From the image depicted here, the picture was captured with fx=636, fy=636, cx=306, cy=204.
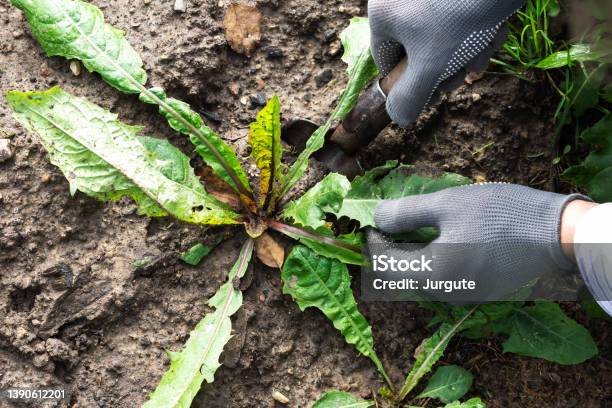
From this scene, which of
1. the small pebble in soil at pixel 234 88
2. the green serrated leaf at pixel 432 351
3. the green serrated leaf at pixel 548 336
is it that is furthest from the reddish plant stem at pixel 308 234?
the green serrated leaf at pixel 548 336

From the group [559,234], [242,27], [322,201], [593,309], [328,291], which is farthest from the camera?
[242,27]

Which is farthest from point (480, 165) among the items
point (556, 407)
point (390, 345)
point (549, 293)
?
point (556, 407)

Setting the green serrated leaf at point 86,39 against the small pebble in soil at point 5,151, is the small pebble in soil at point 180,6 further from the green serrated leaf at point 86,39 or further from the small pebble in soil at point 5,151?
the small pebble in soil at point 5,151

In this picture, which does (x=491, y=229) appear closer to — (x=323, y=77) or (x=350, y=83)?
(x=350, y=83)

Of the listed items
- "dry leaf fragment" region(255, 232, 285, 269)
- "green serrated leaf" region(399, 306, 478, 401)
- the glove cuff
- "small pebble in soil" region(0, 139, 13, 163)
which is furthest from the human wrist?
"small pebble in soil" region(0, 139, 13, 163)

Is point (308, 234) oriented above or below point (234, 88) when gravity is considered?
below

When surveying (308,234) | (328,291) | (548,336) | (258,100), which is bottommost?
(548,336)

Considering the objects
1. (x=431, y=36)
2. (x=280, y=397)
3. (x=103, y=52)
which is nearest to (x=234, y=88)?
(x=103, y=52)
